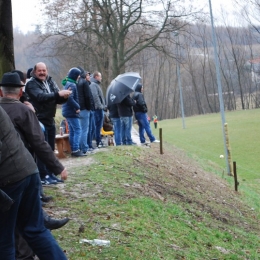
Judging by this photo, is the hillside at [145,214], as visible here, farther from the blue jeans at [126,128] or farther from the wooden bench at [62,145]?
the blue jeans at [126,128]

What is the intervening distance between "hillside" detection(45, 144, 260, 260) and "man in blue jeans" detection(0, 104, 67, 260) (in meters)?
1.23

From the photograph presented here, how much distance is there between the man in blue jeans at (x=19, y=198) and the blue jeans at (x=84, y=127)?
28.2 feet

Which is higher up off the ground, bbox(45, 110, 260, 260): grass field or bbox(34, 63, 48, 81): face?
bbox(34, 63, 48, 81): face

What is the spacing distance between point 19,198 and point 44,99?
188 inches

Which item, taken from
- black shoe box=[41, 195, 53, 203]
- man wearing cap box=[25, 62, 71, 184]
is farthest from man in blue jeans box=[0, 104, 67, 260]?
man wearing cap box=[25, 62, 71, 184]

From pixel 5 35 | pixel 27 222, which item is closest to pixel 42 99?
pixel 5 35

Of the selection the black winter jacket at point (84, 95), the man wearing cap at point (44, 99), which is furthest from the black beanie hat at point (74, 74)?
the man wearing cap at point (44, 99)

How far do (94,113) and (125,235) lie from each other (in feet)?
28.0

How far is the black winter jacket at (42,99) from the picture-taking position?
925cm

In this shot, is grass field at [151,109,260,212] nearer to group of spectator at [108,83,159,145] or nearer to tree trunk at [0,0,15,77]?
group of spectator at [108,83,159,145]

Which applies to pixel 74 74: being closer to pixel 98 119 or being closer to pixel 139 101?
pixel 98 119

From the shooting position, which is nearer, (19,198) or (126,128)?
(19,198)

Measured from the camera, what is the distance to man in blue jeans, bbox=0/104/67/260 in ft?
14.9

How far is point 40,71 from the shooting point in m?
9.14
